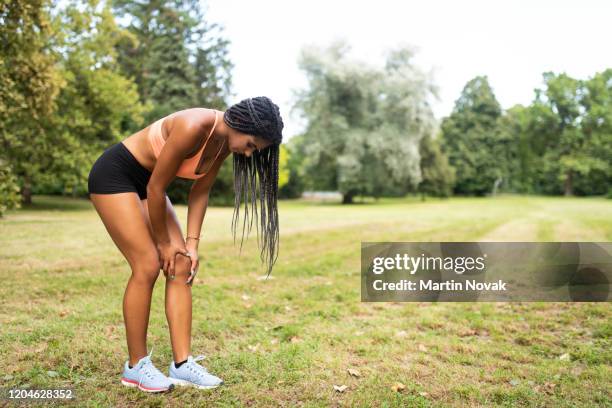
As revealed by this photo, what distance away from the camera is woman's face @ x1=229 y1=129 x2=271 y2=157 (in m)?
2.42

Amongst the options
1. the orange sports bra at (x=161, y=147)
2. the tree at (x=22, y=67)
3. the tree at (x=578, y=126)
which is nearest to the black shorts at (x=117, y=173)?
the orange sports bra at (x=161, y=147)

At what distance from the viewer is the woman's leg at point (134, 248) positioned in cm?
246

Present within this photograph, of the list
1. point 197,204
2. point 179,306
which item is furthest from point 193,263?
point 197,204

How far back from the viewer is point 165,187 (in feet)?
7.84

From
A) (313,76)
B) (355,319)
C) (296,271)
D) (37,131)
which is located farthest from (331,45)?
(355,319)

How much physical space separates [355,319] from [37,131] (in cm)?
1684

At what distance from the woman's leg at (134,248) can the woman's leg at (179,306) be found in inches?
4.4

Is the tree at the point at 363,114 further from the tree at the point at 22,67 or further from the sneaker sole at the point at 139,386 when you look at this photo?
the sneaker sole at the point at 139,386

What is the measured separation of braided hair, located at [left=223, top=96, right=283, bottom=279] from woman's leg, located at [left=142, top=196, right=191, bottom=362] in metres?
0.34

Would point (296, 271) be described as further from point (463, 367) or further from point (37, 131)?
point (37, 131)

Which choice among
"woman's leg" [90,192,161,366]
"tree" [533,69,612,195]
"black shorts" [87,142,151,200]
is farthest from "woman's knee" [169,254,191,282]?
"tree" [533,69,612,195]

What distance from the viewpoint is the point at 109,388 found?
2.58 metres

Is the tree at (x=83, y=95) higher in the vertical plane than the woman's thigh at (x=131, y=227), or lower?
higher

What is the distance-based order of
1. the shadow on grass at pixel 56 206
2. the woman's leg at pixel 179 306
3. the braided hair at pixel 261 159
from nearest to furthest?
the braided hair at pixel 261 159, the woman's leg at pixel 179 306, the shadow on grass at pixel 56 206
